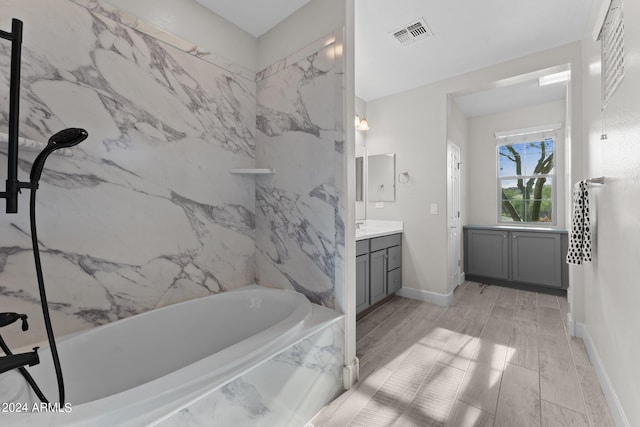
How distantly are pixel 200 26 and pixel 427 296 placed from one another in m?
3.38

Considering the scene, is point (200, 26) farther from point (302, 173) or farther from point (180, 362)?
point (180, 362)

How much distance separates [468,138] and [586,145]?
236 cm

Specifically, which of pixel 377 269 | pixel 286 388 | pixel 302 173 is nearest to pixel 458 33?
pixel 302 173

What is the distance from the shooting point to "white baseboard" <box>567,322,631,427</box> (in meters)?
1.39

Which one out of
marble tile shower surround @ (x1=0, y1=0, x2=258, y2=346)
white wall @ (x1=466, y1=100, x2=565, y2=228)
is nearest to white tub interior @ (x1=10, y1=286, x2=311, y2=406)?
marble tile shower surround @ (x1=0, y1=0, x2=258, y2=346)

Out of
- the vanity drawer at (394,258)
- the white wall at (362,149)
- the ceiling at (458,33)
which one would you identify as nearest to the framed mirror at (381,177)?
the white wall at (362,149)

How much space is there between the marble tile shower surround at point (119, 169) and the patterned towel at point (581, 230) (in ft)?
8.19

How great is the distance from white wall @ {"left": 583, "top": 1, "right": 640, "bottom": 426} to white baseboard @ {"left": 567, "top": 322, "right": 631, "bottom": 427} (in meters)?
0.04

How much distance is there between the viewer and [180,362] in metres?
1.67

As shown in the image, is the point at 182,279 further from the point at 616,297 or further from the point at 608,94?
the point at 608,94

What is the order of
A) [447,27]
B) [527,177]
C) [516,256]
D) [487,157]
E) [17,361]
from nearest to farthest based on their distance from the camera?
[17,361] < [447,27] < [516,256] < [527,177] < [487,157]

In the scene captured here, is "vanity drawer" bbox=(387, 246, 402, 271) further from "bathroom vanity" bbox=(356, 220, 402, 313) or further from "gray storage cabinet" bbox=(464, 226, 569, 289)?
"gray storage cabinet" bbox=(464, 226, 569, 289)

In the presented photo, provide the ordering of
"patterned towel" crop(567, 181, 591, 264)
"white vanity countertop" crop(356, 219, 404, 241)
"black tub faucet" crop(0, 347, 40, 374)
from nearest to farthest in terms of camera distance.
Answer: "black tub faucet" crop(0, 347, 40, 374), "patterned towel" crop(567, 181, 591, 264), "white vanity countertop" crop(356, 219, 404, 241)

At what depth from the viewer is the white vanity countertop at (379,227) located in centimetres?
303
